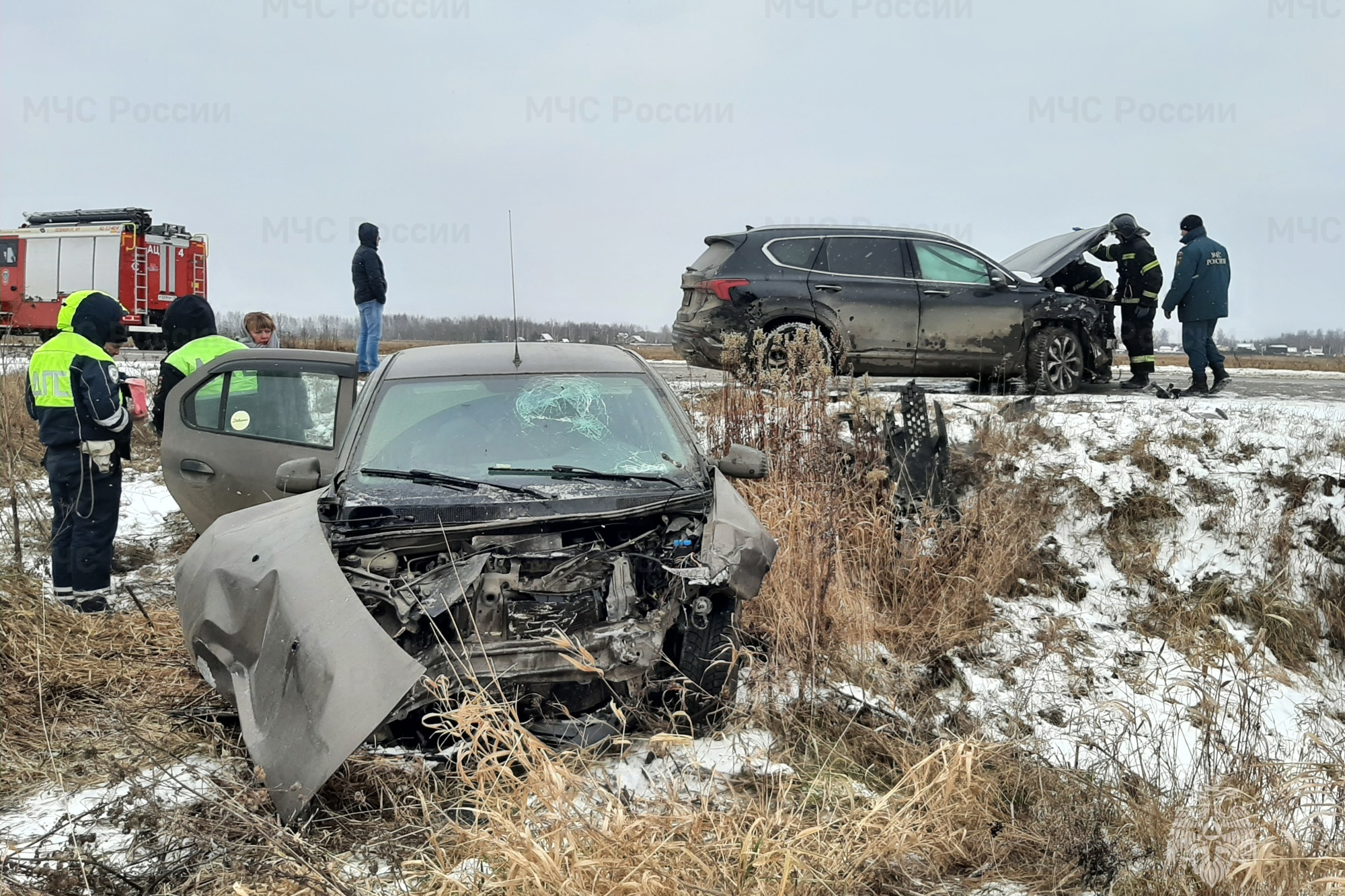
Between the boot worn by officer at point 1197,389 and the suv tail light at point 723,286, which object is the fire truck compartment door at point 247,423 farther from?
the boot worn by officer at point 1197,389

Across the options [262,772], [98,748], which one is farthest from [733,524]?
[98,748]

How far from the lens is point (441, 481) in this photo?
3672mm

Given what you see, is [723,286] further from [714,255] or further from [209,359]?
[209,359]

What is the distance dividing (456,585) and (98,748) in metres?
1.84

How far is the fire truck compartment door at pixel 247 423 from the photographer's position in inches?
219

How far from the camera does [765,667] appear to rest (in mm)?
4059

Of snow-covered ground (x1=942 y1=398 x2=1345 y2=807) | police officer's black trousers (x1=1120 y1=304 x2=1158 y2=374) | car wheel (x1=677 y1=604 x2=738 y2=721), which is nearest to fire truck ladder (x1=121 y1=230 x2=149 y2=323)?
snow-covered ground (x1=942 y1=398 x2=1345 y2=807)

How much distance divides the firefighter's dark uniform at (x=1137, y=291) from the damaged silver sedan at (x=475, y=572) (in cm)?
737

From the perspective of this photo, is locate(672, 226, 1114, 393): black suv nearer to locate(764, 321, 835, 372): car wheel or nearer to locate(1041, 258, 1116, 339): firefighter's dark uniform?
locate(764, 321, 835, 372): car wheel

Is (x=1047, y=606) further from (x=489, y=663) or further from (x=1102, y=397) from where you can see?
(x=489, y=663)

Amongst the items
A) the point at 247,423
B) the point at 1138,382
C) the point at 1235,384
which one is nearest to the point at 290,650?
the point at 247,423

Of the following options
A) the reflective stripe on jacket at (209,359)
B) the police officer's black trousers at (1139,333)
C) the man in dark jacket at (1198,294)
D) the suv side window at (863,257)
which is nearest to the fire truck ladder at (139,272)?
the reflective stripe on jacket at (209,359)

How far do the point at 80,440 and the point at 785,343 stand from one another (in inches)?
195

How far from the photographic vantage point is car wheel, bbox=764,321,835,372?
6891 mm
